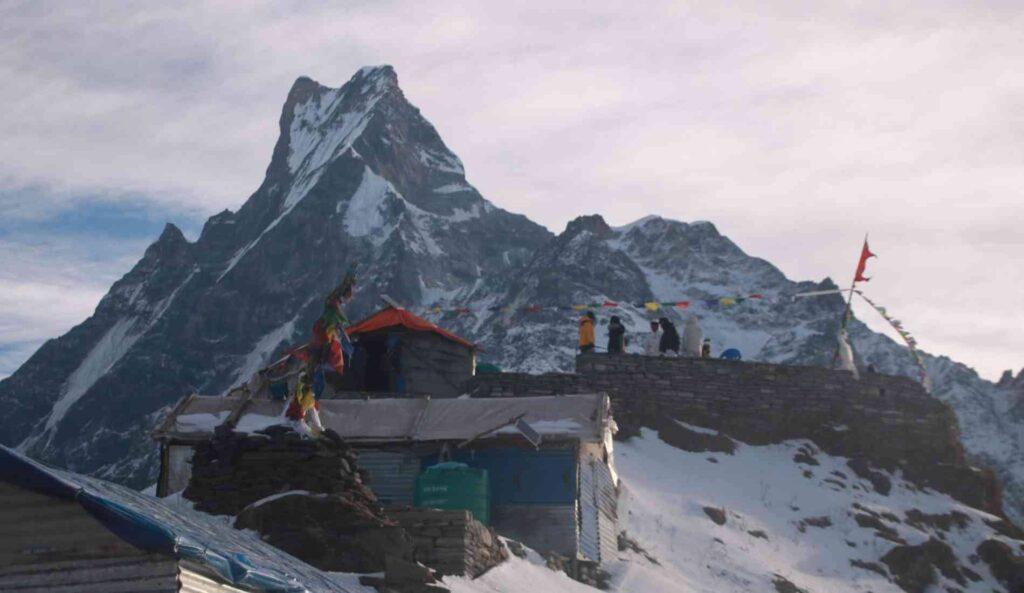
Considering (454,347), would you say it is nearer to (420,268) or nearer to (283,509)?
(283,509)

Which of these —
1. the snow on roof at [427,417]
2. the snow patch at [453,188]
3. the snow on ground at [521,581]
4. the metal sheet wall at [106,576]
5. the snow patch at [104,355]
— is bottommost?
the snow on ground at [521,581]

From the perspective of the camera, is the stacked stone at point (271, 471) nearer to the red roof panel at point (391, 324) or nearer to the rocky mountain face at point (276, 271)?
the red roof panel at point (391, 324)

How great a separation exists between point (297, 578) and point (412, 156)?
532ft

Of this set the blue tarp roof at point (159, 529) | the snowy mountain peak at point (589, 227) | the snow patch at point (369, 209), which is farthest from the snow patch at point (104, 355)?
the blue tarp roof at point (159, 529)

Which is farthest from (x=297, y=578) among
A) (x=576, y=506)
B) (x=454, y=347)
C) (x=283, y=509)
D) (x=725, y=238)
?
(x=725, y=238)

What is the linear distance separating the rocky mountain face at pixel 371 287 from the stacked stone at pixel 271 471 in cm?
7370

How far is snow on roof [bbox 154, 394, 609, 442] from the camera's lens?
24203 millimetres

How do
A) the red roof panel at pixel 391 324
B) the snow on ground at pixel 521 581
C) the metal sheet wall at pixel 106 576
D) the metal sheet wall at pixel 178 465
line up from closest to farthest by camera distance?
1. the metal sheet wall at pixel 106 576
2. the snow on ground at pixel 521 581
3. the metal sheet wall at pixel 178 465
4. the red roof panel at pixel 391 324

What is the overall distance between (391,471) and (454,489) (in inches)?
87.9

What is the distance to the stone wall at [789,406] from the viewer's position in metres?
34.8

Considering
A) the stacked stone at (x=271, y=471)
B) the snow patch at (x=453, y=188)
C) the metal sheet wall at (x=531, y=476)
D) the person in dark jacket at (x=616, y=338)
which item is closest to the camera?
the stacked stone at (x=271, y=471)

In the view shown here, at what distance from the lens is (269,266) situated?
525 feet

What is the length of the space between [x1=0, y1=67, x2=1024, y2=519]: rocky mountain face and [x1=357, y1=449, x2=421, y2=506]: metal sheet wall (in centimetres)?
6808

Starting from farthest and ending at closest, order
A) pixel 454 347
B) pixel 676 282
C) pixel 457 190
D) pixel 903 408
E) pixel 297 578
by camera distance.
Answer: pixel 457 190
pixel 676 282
pixel 903 408
pixel 454 347
pixel 297 578
